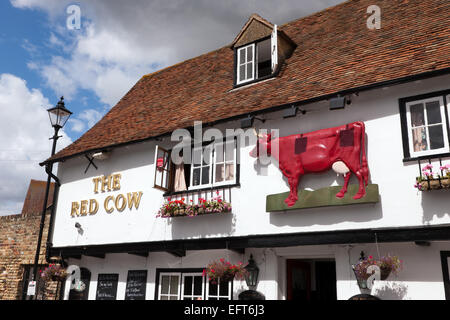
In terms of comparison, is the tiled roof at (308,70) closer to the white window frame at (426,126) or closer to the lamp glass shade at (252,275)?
the white window frame at (426,126)

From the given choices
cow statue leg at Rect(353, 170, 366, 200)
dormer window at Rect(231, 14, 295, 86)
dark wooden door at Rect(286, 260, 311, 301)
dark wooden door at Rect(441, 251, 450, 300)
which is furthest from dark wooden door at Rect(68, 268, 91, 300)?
dark wooden door at Rect(441, 251, 450, 300)

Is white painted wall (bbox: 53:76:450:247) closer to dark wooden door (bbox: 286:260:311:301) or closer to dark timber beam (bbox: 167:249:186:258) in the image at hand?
dark timber beam (bbox: 167:249:186:258)

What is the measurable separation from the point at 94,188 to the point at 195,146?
3478 millimetres

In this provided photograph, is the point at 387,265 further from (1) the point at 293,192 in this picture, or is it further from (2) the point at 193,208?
(2) the point at 193,208

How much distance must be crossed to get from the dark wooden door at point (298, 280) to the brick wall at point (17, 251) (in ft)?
25.7

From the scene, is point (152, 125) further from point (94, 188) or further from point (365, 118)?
point (365, 118)

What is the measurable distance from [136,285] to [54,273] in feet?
8.12

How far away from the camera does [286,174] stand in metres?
8.38

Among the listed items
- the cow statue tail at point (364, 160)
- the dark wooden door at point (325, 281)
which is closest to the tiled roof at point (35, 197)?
the dark wooden door at point (325, 281)

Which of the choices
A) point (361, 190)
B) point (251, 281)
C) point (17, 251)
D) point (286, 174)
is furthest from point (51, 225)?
point (361, 190)

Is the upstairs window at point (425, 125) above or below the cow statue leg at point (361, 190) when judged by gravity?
above

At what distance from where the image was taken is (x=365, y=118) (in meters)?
7.92

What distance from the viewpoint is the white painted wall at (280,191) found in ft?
23.5

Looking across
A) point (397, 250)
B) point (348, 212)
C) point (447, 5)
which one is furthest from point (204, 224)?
point (447, 5)
